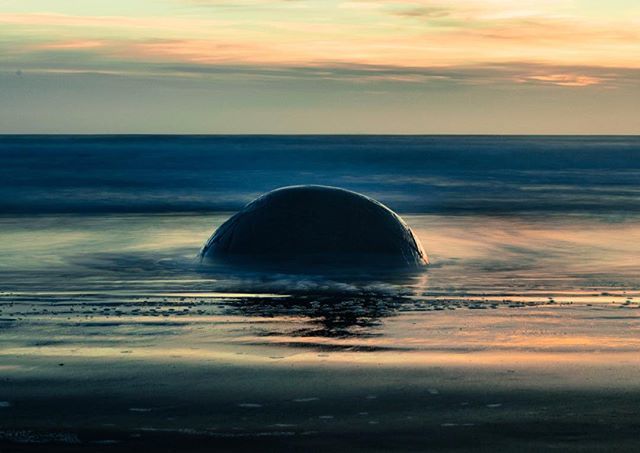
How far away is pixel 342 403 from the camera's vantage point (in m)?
8.23

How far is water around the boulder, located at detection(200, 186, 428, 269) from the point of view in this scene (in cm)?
1694

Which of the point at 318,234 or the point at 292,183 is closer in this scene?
the point at 318,234

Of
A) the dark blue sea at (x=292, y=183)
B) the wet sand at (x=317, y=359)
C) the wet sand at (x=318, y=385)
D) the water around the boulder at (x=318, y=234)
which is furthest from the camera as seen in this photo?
the dark blue sea at (x=292, y=183)

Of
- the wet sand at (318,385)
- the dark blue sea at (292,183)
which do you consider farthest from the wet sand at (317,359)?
the dark blue sea at (292,183)

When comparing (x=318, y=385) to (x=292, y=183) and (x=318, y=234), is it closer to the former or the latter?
(x=318, y=234)

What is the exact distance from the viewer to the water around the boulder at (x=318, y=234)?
16938 mm

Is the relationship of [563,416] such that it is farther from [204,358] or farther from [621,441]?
[204,358]

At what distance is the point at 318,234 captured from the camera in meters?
17.1

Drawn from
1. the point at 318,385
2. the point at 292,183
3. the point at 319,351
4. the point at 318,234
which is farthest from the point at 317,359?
the point at 292,183

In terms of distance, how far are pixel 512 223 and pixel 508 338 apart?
836 inches

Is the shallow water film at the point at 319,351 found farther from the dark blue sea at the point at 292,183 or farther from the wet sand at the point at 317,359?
the dark blue sea at the point at 292,183

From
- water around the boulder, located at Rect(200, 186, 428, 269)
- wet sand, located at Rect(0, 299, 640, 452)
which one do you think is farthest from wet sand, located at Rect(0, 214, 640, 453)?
water around the boulder, located at Rect(200, 186, 428, 269)

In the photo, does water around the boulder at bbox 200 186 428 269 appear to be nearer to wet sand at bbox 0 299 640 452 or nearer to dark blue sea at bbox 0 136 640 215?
wet sand at bbox 0 299 640 452

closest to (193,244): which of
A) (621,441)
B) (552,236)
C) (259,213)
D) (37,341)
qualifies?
(259,213)
